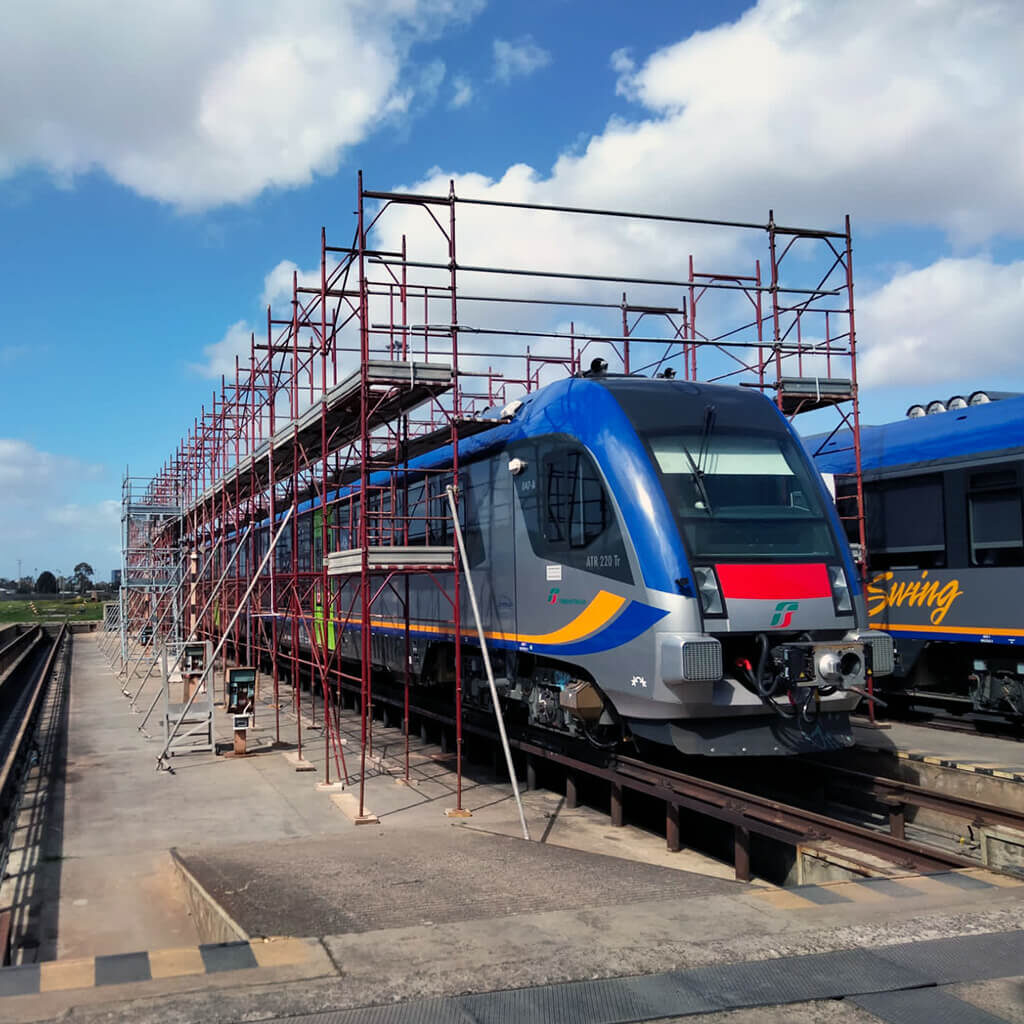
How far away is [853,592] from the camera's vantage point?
933 cm

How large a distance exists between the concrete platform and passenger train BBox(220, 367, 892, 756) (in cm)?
141

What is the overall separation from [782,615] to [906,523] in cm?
600

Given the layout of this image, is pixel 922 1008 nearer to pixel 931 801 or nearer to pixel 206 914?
pixel 206 914

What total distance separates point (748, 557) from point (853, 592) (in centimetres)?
116

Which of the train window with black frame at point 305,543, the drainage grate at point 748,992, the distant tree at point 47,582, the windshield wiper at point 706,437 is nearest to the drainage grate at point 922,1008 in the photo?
the drainage grate at point 748,992

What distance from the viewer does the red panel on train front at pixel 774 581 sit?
8.78m

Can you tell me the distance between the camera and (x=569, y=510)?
999 centimetres

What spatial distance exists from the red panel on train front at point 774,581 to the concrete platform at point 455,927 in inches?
95.5

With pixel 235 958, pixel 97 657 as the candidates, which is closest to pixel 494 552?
pixel 235 958

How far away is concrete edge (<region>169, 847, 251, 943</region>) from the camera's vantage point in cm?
618

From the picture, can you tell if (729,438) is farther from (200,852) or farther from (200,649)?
(200,649)

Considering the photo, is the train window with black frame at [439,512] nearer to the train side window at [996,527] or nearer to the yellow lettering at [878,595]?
the yellow lettering at [878,595]

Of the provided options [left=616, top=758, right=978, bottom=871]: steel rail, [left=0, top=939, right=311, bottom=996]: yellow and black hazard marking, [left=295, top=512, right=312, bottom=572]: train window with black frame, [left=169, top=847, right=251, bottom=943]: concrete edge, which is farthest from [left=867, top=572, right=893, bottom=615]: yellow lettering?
[left=295, top=512, right=312, bottom=572]: train window with black frame

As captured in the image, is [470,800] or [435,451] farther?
[435,451]
